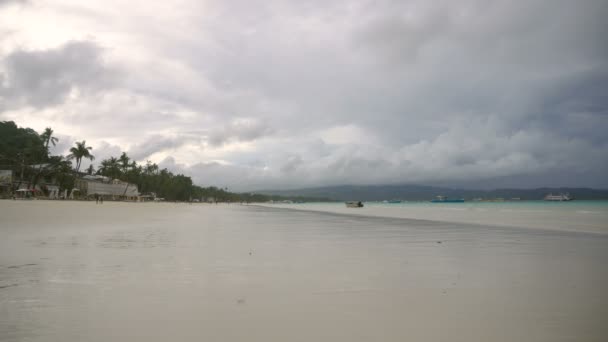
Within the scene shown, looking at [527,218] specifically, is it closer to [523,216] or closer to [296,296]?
[523,216]

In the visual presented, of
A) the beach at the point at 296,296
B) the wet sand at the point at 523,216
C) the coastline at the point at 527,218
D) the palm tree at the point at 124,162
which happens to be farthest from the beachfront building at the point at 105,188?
the beach at the point at 296,296

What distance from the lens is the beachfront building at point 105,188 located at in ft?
332

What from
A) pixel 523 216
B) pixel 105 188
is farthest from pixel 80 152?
pixel 523 216

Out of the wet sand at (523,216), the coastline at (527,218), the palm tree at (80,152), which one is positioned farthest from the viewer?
the palm tree at (80,152)

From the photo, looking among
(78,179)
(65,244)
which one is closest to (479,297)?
(65,244)

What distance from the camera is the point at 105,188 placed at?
Result: 10981cm

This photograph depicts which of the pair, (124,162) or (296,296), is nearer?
(296,296)

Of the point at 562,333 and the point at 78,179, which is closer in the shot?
the point at 562,333

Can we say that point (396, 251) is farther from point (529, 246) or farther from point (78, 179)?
point (78, 179)

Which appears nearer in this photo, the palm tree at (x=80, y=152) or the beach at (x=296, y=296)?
the beach at (x=296, y=296)

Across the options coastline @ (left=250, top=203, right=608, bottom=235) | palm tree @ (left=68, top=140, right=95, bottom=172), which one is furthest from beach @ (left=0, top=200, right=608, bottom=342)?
palm tree @ (left=68, top=140, right=95, bottom=172)

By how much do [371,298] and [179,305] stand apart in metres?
2.75

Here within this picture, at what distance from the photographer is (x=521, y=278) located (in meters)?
7.08

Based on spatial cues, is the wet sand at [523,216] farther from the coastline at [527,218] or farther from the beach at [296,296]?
the beach at [296,296]
